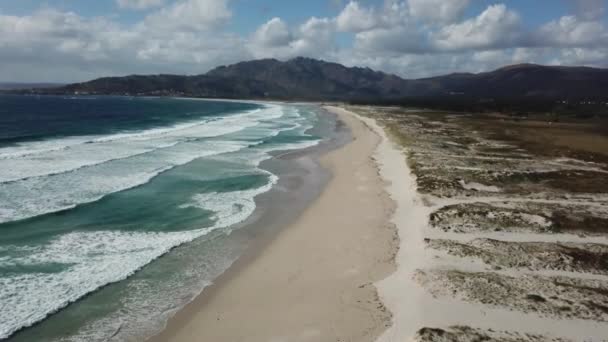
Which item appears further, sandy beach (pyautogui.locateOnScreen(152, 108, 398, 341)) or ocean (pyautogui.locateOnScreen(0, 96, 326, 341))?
ocean (pyautogui.locateOnScreen(0, 96, 326, 341))

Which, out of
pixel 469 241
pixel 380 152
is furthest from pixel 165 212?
pixel 380 152

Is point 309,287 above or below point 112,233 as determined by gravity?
below

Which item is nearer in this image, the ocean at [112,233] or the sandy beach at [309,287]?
the sandy beach at [309,287]

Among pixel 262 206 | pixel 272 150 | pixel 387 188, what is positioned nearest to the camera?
pixel 262 206

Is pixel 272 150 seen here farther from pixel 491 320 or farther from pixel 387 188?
pixel 491 320
